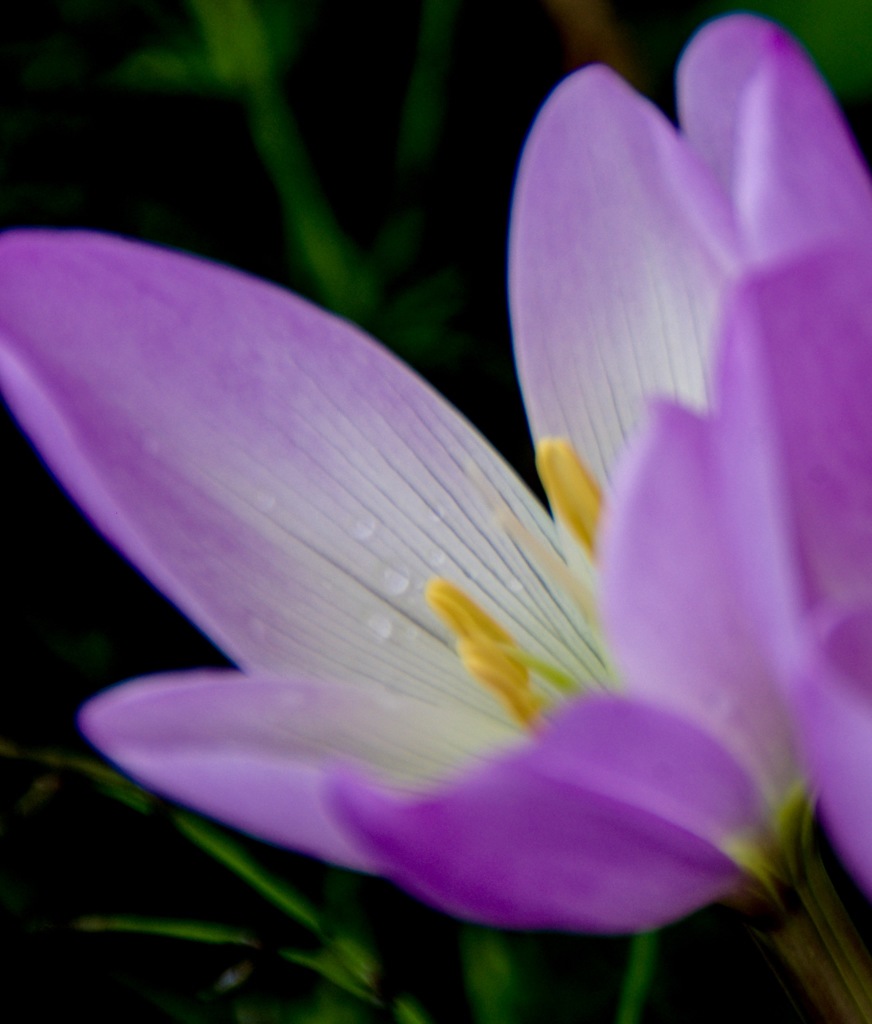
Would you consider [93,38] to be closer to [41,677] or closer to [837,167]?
[41,677]

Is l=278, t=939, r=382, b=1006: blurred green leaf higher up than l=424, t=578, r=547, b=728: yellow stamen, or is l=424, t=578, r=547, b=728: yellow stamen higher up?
l=424, t=578, r=547, b=728: yellow stamen

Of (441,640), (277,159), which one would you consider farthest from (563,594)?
(277,159)

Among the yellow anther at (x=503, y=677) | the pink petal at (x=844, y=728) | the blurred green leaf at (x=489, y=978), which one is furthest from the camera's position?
the blurred green leaf at (x=489, y=978)

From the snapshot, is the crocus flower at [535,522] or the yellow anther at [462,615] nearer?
the crocus flower at [535,522]

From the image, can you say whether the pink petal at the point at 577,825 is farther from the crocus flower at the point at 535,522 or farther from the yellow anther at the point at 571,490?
the yellow anther at the point at 571,490

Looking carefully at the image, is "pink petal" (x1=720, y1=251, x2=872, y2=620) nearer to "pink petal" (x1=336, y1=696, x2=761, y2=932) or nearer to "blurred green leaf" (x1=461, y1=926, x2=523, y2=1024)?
"pink petal" (x1=336, y1=696, x2=761, y2=932)

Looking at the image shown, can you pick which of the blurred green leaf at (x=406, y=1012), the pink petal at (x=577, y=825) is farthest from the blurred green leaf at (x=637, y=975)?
the pink petal at (x=577, y=825)

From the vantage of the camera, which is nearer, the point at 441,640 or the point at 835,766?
the point at 835,766

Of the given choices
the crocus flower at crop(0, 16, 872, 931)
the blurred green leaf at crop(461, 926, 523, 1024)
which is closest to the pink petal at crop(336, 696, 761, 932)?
the crocus flower at crop(0, 16, 872, 931)
